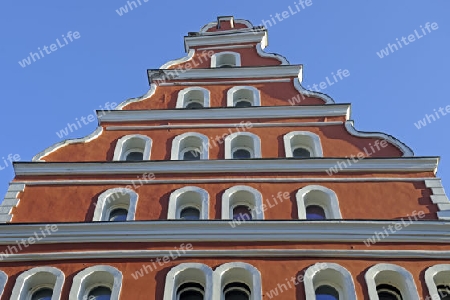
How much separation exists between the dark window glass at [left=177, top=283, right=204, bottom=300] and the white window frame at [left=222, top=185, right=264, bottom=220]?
1582mm

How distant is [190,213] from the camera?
15094mm

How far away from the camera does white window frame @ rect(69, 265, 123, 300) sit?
1263 centimetres

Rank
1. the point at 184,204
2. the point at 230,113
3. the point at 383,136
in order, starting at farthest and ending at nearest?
1. the point at 230,113
2. the point at 383,136
3. the point at 184,204

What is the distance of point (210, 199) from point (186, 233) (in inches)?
49.4

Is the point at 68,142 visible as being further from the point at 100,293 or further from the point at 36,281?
the point at 100,293

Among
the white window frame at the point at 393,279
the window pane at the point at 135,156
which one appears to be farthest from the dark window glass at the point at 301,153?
the white window frame at the point at 393,279

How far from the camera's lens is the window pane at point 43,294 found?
13.1 meters

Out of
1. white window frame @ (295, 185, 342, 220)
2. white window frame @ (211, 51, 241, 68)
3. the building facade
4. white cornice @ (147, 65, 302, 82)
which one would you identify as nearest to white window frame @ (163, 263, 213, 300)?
the building facade

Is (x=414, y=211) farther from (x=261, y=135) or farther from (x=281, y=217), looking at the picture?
(x=261, y=135)

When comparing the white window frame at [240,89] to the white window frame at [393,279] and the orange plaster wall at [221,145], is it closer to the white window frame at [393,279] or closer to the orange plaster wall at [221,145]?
the orange plaster wall at [221,145]

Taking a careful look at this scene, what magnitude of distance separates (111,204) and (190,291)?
9.79ft

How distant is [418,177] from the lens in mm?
15250

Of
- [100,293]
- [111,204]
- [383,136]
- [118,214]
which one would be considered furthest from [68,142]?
[383,136]

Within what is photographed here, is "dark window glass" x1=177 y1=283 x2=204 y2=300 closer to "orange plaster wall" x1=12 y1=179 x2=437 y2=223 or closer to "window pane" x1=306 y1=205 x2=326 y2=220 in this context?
"orange plaster wall" x1=12 y1=179 x2=437 y2=223
